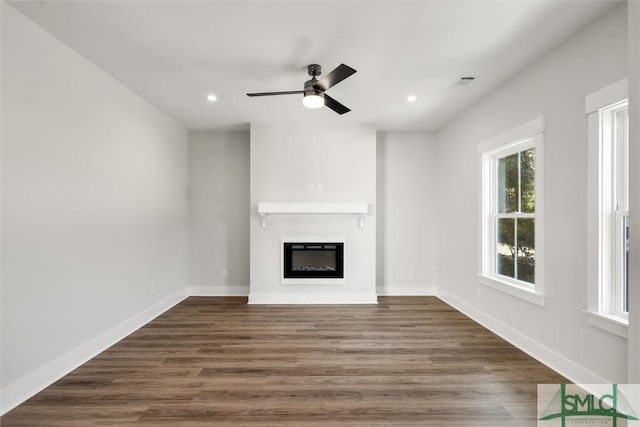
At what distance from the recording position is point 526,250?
305 cm

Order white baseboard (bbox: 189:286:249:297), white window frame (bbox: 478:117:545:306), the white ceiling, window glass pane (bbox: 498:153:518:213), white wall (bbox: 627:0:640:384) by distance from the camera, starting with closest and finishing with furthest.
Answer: white wall (bbox: 627:0:640:384)
the white ceiling
white window frame (bbox: 478:117:545:306)
window glass pane (bbox: 498:153:518:213)
white baseboard (bbox: 189:286:249:297)

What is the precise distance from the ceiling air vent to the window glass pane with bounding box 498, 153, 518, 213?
904 millimetres

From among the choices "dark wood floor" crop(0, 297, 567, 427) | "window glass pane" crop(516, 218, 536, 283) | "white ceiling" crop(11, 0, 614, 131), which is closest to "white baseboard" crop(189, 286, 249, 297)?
"dark wood floor" crop(0, 297, 567, 427)

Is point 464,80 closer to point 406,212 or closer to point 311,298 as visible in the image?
point 406,212

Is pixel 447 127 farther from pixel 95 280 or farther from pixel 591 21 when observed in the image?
pixel 95 280

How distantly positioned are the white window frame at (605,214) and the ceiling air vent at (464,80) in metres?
1.08

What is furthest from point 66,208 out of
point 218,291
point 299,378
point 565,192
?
point 565,192

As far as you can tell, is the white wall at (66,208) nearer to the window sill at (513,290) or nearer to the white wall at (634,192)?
the white wall at (634,192)

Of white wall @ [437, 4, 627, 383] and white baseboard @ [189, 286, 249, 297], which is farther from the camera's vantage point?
white baseboard @ [189, 286, 249, 297]

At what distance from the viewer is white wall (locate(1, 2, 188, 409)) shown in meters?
2.06

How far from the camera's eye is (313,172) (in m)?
4.56

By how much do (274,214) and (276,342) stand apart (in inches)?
75.2

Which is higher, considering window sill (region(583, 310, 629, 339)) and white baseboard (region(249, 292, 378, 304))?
window sill (region(583, 310, 629, 339))

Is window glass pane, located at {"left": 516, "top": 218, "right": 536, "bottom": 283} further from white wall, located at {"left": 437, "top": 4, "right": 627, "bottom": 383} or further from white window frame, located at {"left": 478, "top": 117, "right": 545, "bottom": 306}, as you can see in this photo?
white wall, located at {"left": 437, "top": 4, "right": 627, "bottom": 383}
